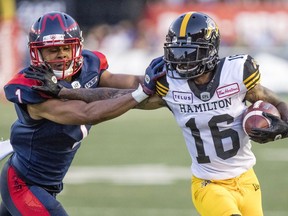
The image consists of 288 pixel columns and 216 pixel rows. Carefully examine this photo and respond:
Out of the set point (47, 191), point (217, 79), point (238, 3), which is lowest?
point (238, 3)

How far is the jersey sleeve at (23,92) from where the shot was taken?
4422 millimetres

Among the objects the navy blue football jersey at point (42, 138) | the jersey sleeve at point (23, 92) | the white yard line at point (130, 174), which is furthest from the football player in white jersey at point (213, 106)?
the white yard line at point (130, 174)

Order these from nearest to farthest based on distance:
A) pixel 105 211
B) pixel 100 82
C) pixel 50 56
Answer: pixel 50 56 → pixel 100 82 → pixel 105 211

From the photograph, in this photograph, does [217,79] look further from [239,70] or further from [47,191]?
[47,191]

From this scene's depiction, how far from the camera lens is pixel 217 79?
442cm

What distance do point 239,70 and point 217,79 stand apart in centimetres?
13

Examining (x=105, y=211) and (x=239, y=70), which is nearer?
(x=239, y=70)

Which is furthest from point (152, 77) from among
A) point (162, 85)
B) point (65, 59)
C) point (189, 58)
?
point (65, 59)

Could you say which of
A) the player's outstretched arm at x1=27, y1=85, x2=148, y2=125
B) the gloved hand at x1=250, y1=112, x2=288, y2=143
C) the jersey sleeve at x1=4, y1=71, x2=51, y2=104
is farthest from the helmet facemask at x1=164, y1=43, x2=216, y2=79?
the jersey sleeve at x1=4, y1=71, x2=51, y2=104

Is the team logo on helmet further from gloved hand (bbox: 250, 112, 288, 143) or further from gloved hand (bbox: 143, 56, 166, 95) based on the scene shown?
gloved hand (bbox: 250, 112, 288, 143)

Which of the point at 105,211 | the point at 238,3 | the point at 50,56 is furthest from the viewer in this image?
the point at 238,3

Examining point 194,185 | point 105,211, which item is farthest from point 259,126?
point 105,211

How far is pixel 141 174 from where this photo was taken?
855 cm

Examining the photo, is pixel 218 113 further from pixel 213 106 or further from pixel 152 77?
pixel 152 77
